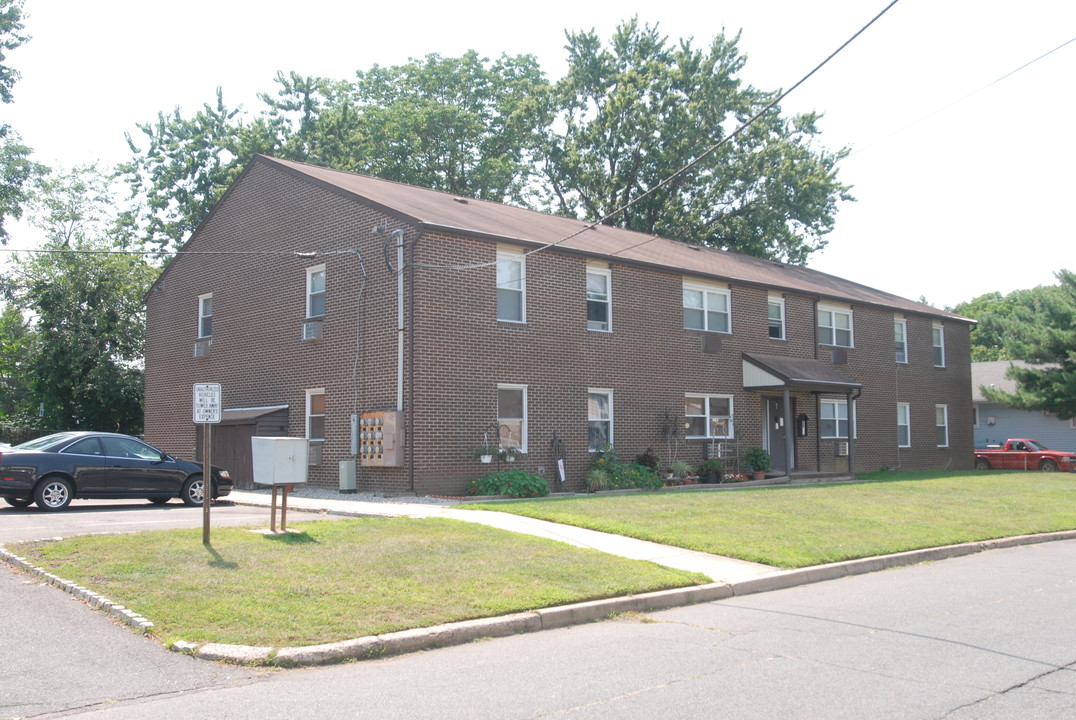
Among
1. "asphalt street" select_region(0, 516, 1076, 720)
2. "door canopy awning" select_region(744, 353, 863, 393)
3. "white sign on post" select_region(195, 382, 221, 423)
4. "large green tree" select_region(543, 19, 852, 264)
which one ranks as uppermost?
"large green tree" select_region(543, 19, 852, 264)

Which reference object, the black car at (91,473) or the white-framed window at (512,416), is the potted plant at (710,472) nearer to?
the white-framed window at (512,416)

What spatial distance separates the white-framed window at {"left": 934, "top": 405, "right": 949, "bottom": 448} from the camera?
3309 centimetres

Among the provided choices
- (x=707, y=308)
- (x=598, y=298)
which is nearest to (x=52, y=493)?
(x=598, y=298)

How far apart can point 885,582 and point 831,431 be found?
18595 millimetres

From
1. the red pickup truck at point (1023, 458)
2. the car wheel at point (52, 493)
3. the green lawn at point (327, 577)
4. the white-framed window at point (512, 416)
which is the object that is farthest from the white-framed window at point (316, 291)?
the red pickup truck at point (1023, 458)

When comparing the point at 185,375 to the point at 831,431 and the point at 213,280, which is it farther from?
the point at 831,431

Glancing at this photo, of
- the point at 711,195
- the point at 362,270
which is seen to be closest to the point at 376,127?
the point at 711,195

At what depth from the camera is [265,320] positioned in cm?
2388

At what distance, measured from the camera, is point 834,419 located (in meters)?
29.0

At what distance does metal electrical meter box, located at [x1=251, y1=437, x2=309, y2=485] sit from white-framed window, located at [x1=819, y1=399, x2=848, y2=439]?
20.0 m

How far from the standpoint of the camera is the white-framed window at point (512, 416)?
20.6 meters

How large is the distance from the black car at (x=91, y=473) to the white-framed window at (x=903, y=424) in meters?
22.4

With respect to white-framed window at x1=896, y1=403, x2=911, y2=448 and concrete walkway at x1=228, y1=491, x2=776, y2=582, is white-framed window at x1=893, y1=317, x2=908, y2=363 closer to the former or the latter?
white-framed window at x1=896, y1=403, x2=911, y2=448

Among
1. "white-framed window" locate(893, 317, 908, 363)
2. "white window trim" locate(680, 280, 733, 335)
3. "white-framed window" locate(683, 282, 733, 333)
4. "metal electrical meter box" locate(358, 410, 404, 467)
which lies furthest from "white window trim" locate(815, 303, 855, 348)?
"metal electrical meter box" locate(358, 410, 404, 467)
